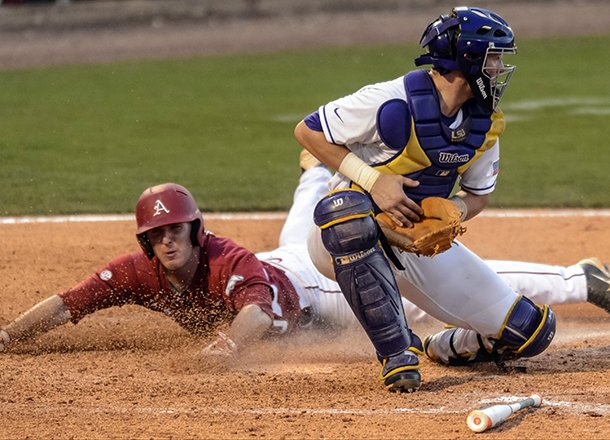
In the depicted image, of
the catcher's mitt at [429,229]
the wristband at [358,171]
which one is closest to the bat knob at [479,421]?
the catcher's mitt at [429,229]

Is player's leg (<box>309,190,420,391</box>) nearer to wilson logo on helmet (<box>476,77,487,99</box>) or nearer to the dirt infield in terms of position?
the dirt infield

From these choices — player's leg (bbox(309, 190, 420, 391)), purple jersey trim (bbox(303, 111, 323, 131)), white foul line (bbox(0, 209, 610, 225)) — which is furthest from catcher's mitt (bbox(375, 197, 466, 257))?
white foul line (bbox(0, 209, 610, 225))

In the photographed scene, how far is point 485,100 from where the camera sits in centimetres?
466

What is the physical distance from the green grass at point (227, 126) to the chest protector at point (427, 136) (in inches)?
159

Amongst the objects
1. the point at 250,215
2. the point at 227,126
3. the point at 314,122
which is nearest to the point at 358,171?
the point at 314,122

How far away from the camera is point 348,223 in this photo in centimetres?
450

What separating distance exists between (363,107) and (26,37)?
2014cm

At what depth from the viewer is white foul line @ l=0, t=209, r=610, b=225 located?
26.9 ft

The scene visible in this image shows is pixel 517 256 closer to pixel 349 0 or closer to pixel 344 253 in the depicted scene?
pixel 344 253

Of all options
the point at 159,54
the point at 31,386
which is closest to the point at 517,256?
the point at 31,386

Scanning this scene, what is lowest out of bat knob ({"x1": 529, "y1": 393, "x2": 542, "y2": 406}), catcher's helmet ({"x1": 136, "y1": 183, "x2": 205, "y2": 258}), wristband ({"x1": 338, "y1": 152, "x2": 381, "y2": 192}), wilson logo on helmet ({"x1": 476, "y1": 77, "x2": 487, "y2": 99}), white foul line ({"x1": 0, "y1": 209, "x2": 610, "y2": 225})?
white foul line ({"x1": 0, "y1": 209, "x2": 610, "y2": 225})

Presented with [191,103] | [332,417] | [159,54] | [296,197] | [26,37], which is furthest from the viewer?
[26,37]

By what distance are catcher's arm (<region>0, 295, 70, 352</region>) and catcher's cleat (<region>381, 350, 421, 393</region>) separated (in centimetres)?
173

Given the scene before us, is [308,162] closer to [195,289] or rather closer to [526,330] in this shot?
[195,289]
